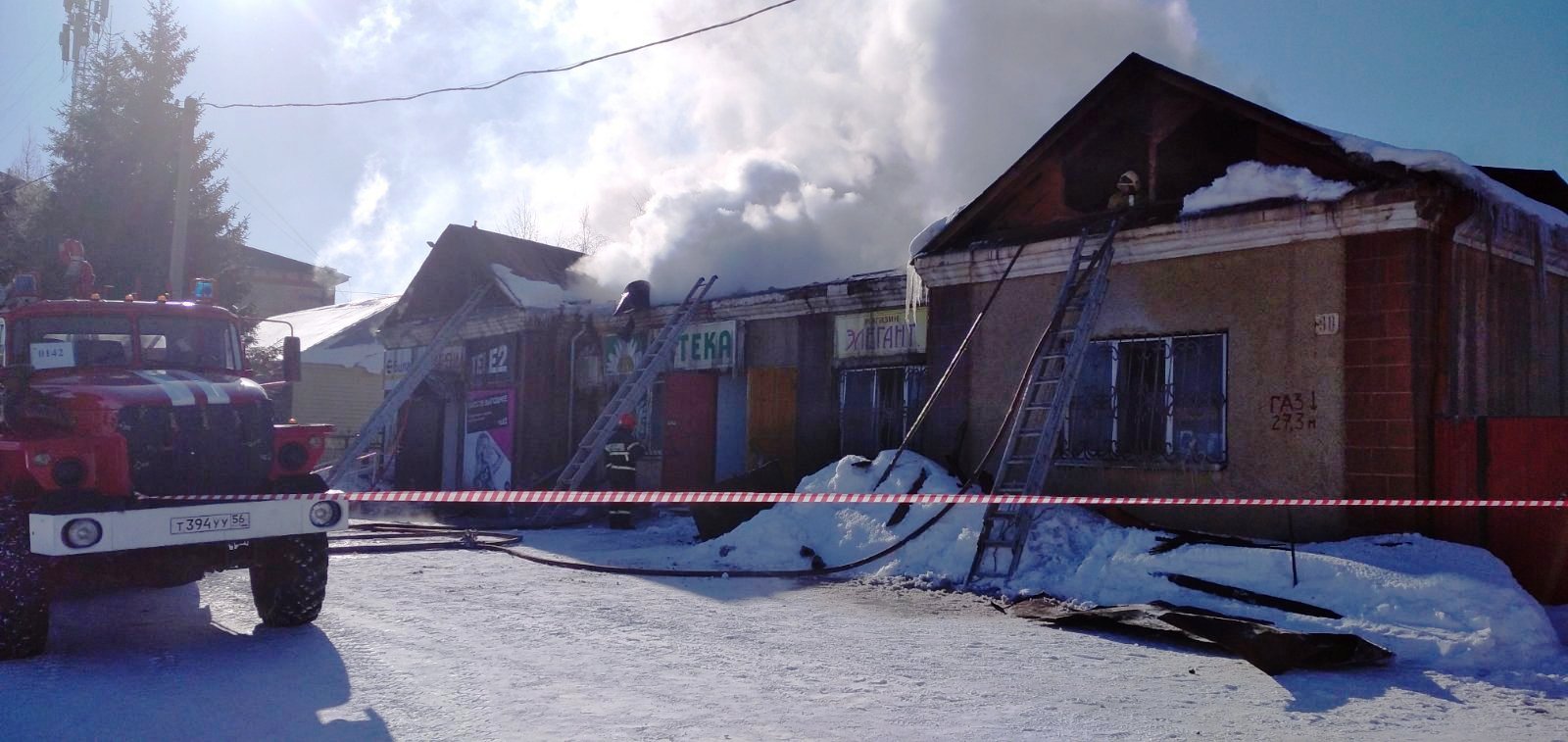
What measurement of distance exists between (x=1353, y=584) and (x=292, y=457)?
7.62m

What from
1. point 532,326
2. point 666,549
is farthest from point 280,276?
point 666,549

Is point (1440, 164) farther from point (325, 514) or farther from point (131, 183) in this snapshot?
point (131, 183)

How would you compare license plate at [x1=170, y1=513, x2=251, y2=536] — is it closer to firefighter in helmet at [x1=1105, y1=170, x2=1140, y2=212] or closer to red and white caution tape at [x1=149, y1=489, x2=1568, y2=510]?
red and white caution tape at [x1=149, y1=489, x2=1568, y2=510]

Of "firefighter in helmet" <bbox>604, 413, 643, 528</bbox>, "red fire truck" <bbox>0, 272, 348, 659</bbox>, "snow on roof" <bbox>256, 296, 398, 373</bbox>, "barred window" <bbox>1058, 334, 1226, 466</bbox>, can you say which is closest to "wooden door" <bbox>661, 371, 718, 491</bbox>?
"firefighter in helmet" <bbox>604, 413, 643, 528</bbox>

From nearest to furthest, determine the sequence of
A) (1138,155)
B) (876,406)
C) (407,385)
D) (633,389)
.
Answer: (1138,155)
(876,406)
(633,389)
(407,385)

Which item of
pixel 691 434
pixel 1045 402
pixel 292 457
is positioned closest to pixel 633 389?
pixel 691 434

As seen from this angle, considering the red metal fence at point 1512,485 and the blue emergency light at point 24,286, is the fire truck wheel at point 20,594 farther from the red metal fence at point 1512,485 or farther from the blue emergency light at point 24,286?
the red metal fence at point 1512,485

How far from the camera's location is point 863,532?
10.9 m

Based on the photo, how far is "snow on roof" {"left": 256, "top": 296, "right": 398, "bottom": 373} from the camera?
31.9m

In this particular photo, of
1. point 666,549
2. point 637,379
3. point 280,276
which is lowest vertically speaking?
point 666,549

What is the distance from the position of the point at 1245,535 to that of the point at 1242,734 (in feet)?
18.2

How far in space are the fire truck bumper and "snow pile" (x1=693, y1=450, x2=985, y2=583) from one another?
4.52 meters

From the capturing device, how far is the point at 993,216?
12.9m

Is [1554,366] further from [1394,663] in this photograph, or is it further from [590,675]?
[590,675]
